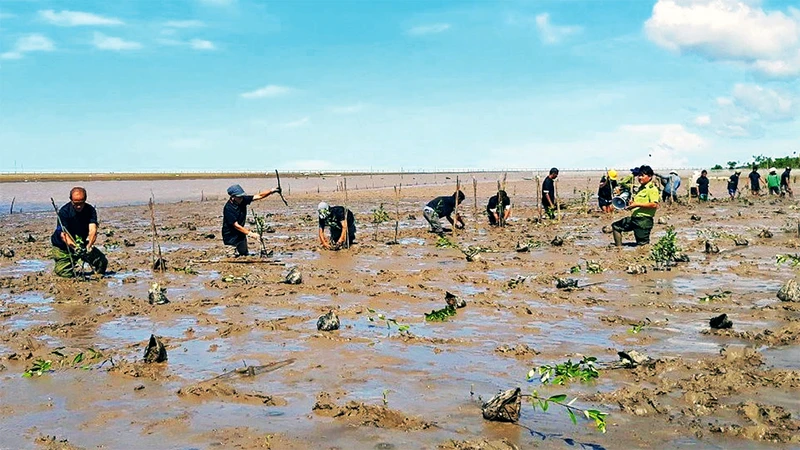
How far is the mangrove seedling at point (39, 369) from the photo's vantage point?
6223 millimetres

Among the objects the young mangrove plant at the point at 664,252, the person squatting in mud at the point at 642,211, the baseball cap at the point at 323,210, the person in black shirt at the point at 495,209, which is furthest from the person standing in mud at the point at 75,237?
the person in black shirt at the point at 495,209

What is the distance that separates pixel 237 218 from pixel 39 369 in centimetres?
654

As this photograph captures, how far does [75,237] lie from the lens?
1133 centimetres

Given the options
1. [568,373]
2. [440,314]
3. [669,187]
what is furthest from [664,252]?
[669,187]

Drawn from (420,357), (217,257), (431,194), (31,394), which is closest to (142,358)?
(31,394)

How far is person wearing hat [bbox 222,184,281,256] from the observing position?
1259cm

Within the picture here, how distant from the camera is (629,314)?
815 centimetres

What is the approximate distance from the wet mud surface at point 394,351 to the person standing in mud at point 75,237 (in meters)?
0.35

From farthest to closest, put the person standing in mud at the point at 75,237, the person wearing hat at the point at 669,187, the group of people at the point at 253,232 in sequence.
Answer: the person wearing hat at the point at 669,187
the group of people at the point at 253,232
the person standing in mud at the point at 75,237

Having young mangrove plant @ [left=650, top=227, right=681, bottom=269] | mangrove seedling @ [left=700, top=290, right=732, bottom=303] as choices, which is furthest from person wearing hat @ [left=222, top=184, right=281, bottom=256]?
mangrove seedling @ [left=700, top=290, right=732, bottom=303]

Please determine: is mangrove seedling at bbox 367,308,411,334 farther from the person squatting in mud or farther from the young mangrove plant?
the person squatting in mud

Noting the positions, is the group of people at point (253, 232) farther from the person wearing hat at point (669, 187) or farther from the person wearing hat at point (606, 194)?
the person wearing hat at point (669, 187)

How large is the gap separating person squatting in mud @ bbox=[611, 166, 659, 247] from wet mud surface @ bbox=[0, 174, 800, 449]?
65cm

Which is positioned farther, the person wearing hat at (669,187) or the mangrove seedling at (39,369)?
the person wearing hat at (669,187)
